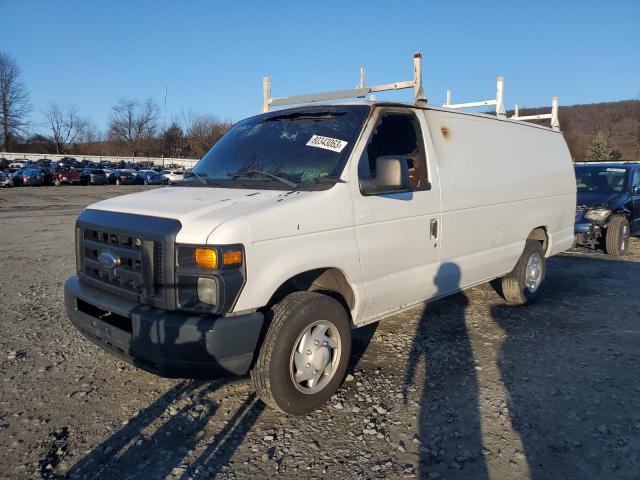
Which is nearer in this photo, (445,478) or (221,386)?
(445,478)

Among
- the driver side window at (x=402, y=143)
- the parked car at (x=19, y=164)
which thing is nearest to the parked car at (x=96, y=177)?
the parked car at (x=19, y=164)

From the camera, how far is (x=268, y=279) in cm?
303

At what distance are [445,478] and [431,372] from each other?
1.38m

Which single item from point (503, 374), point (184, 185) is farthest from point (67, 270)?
point (503, 374)

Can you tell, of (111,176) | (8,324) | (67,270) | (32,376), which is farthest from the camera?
(111,176)

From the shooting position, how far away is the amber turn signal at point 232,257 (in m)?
2.84

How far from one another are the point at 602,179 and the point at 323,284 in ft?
29.2

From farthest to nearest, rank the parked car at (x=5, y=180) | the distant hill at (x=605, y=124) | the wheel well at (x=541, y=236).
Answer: the distant hill at (x=605, y=124)
the parked car at (x=5, y=180)
the wheel well at (x=541, y=236)

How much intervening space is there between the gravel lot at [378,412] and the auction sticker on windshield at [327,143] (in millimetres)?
1852

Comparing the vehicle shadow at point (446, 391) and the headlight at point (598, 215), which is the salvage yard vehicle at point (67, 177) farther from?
the vehicle shadow at point (446, 391)

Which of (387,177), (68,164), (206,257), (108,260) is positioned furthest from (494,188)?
(68,164)

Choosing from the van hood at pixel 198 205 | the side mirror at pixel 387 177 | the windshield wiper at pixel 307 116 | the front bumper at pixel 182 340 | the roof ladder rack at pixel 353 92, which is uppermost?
the roof ladder rack at pixel 353 92

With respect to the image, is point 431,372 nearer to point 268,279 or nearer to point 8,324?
point 268,279

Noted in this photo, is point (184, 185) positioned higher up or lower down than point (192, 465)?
higher up
